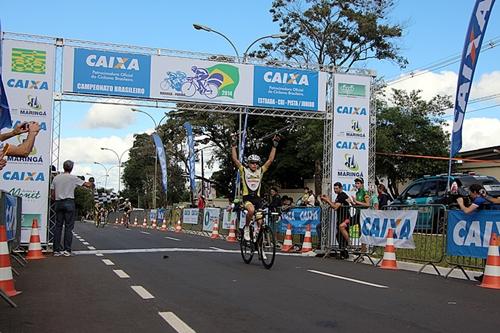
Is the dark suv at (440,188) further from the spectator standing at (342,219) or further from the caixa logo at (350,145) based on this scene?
the spectator standing at (342,219)

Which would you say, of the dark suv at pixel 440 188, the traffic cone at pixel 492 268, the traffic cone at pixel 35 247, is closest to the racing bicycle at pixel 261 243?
the traffic cone at pixel 492 268

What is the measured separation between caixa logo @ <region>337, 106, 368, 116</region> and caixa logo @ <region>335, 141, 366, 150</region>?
90cm

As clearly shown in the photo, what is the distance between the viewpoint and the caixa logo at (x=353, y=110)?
17062 mm

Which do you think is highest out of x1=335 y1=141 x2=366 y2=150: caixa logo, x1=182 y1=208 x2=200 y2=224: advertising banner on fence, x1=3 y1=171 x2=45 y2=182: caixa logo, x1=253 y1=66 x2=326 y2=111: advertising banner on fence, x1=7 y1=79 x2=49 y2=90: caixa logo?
x1=253 y1=66 x2=326 y2=111: advertising banner on fence

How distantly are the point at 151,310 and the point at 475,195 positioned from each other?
6.59 m

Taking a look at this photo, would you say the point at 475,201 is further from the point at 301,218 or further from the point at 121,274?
the point at 301,218

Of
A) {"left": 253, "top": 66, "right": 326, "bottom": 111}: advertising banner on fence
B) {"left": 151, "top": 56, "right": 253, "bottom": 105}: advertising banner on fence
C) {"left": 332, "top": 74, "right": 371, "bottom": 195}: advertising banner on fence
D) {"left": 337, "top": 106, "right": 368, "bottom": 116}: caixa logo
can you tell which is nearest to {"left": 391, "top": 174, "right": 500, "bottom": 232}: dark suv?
{"left": 332, "top": 74, "right": 371, "bottom": 195}: advertising banner on fence

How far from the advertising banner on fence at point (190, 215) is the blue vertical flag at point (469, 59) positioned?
17.9m

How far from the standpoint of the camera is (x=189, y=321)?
567 cm

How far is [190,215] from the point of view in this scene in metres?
31.5

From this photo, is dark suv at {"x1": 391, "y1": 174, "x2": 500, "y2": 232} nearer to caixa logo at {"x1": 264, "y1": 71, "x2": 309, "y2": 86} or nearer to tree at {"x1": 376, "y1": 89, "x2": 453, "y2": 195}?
caixa logo at {"x1": 264, "y1": 71, "x2": 309, "y2": 86}

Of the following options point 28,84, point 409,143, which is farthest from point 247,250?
point 409,143

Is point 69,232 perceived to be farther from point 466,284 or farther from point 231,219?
point 231,219

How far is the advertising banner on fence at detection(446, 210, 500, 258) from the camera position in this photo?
973 centimetres
